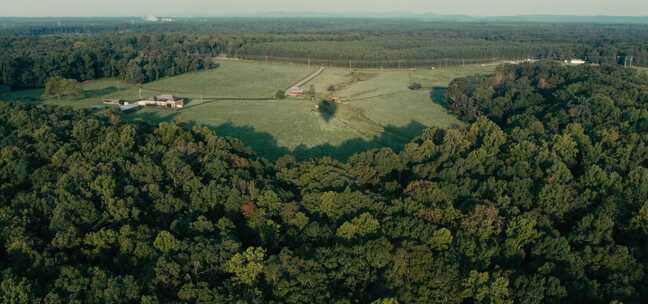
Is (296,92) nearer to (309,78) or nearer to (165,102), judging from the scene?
(309,78)

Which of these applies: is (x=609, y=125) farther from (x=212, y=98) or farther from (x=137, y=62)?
(x=137, y=62)

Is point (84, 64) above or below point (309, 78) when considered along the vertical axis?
above

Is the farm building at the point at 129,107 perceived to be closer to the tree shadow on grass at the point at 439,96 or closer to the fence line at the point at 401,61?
the tree shadow on grass at the point at 439,96

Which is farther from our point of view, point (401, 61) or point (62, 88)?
point (401, 61)

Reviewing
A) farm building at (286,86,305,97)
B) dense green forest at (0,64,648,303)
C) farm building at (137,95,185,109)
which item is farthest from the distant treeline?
dense green forest at (0,64,648,303)

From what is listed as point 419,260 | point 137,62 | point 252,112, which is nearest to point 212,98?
point 252,112

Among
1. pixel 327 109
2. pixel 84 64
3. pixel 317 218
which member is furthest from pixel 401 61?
pixel 317 218

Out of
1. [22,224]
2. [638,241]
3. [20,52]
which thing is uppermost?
[20,52]
